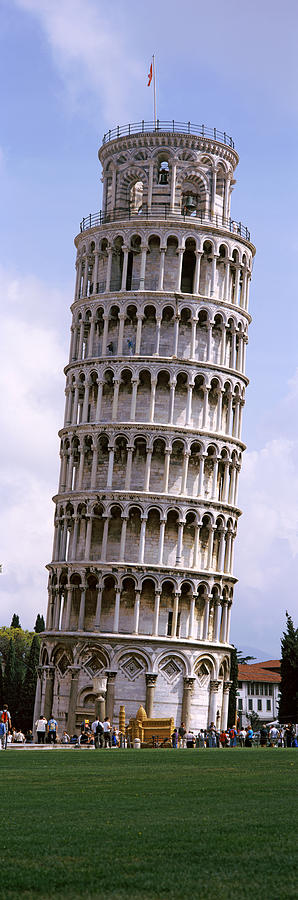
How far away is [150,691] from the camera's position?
70500mm

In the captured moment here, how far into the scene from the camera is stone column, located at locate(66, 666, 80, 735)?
7144 centimetres

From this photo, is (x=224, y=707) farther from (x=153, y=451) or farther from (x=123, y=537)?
(x=153, y=451)

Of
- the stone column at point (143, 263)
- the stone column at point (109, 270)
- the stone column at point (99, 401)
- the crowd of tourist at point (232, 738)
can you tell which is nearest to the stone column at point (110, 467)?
the stone column at point (99, 401)

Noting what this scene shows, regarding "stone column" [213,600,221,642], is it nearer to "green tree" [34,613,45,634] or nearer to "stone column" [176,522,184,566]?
"stone column" [176,522,184,566]

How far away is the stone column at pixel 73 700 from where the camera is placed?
2813 inches

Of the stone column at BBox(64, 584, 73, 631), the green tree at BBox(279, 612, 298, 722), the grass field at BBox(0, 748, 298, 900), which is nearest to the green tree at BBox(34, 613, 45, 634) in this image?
the green tree at BBox(279, 612, 298, 722)

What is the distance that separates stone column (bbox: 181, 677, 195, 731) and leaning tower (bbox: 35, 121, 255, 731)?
13 centimetres

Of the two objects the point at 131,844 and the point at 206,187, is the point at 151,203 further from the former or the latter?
the point at 131,844

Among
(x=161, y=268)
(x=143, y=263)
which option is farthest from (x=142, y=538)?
(x=143, y=263)

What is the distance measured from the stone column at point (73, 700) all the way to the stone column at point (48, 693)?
248cm

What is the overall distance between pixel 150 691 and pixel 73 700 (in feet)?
16.5

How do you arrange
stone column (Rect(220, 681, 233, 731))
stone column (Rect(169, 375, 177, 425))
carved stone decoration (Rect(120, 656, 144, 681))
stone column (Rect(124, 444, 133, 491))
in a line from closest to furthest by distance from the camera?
1. carved stone decoration (Rect(120, 656, 144, 681))
2. stone column (Rect(124, 444, 133, 491))
3. stone column (Rect(169, 375, 177, 425))
4. stone column (Rect(220, 681, 233, 731))

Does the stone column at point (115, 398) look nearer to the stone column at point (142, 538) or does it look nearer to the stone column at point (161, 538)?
the stone column at point (142, 538)

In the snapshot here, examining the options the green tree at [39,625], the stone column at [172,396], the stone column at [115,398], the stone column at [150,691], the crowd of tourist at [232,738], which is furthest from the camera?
the green tree at [39,625]
